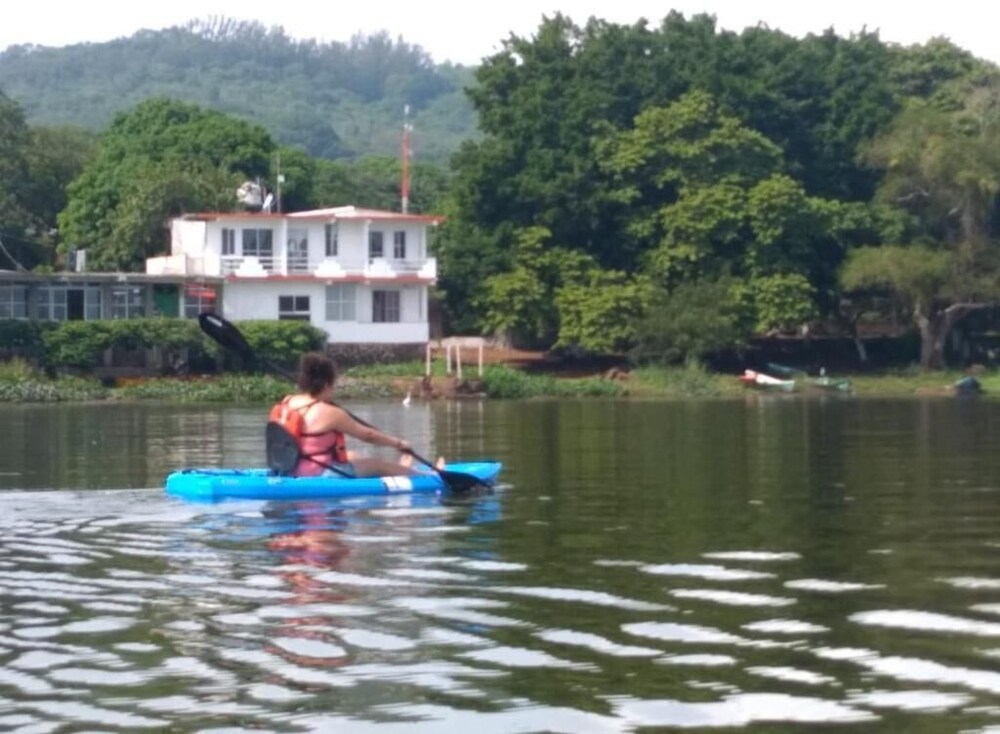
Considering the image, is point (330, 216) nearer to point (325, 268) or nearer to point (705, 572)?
point (325, 268)

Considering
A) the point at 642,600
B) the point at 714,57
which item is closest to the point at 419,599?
the point at 642,600

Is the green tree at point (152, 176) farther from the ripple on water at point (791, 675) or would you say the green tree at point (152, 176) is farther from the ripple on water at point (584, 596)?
the ripple on water at point (791, 675)

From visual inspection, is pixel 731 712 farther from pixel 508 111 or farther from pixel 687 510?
pixel 508 111

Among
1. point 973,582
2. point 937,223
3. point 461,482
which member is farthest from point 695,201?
point 973,582

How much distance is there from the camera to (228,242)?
69250 mm

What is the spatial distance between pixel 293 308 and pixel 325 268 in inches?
70.1

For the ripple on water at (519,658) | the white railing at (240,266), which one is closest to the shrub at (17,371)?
the white railing at (240,266)

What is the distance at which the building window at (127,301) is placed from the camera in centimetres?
6862

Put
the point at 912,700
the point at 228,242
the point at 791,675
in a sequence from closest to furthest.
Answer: the point at 912,700
the point at 791,675
the point at 228,242

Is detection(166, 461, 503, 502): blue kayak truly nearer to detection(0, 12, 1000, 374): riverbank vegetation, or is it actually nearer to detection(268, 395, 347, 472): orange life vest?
detection(268, 395, 347, 472): orange life vest

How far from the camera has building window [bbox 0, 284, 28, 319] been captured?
6750 cm

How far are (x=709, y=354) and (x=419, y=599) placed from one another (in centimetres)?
5564

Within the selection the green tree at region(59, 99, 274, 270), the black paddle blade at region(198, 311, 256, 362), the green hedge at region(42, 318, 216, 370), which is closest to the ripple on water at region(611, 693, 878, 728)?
the black paddle blade at region(198, 311, 256, 362)

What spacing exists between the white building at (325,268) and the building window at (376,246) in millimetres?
35
